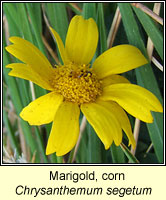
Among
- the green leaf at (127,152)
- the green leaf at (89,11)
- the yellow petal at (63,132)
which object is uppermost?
the green leaf at (89,11)

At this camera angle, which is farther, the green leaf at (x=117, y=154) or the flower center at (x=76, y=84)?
the green leaf at (x=117, y=154)

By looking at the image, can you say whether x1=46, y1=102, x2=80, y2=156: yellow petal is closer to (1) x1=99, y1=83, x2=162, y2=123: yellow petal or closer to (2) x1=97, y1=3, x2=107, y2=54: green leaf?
(1) x1=99, y1=83, x2=162, y2=123: yellow petal

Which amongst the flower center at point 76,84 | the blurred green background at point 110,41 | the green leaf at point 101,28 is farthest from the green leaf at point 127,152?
the green leaf at point 101,28

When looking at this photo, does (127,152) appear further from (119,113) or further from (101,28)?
(101,28)

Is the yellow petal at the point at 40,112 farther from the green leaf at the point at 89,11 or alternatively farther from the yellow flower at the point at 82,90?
the green leaf at the point at 89,11

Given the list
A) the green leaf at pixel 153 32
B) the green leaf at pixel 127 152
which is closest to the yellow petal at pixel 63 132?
the green leaf at pixel 127 152

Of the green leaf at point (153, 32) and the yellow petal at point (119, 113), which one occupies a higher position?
the green leaf at point (153, 32)

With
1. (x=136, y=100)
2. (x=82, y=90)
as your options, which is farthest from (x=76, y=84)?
(x=136, y=100)
